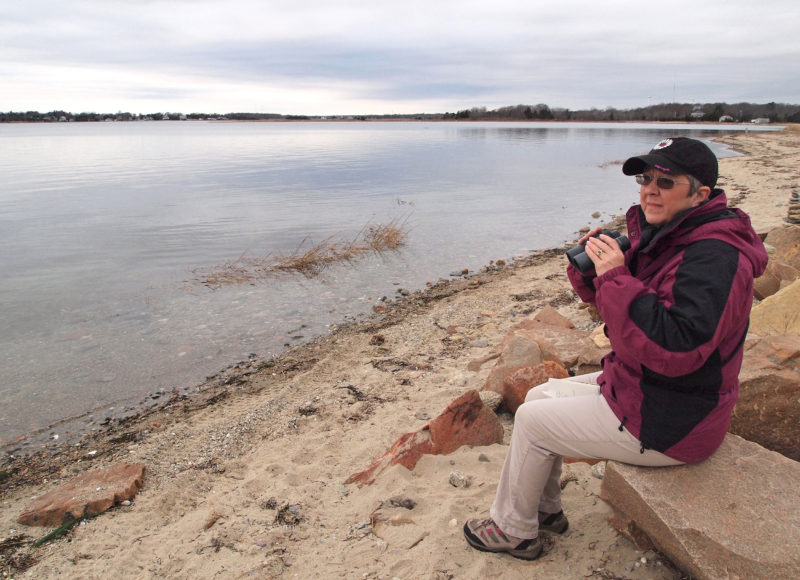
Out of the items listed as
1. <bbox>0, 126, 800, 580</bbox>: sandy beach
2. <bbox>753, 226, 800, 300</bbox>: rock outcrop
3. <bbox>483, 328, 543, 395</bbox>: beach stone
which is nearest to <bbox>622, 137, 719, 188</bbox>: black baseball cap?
<bbox>0, 126, 800, 580</bbox>: sandy beach

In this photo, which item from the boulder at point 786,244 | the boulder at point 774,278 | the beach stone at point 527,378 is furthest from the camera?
the boulder at point 786,244

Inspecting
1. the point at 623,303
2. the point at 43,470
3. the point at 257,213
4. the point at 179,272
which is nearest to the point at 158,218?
the point at 257,213

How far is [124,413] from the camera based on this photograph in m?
6.95

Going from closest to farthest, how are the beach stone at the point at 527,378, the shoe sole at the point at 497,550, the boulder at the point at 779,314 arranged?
1. the shoe sole at the point at 497,550
2. the boulder at the point at 779,314
3. the beach stone at the point at 527,378

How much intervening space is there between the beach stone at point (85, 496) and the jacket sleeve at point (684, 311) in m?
4.30

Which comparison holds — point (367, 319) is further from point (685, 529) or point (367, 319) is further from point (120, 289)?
point (685, 529)

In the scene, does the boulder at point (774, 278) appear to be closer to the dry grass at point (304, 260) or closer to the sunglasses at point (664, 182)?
the sunglasses at point (664, 182)

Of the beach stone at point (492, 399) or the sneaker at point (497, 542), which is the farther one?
the beach stone at point (492, 399)

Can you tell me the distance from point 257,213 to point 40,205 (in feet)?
35.4

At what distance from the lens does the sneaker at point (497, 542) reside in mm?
3041

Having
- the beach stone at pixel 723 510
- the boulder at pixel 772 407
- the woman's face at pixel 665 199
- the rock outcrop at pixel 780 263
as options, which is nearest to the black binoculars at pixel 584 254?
the woman's face at pixel 665 199

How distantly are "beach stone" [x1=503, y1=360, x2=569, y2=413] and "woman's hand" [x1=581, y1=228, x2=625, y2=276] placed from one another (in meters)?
2.29

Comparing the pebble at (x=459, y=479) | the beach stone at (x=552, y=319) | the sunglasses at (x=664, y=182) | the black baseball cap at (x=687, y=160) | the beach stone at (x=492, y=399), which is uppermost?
the black baseball cap at (x=687, y=160)

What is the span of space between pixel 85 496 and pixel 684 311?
15.7 feet
